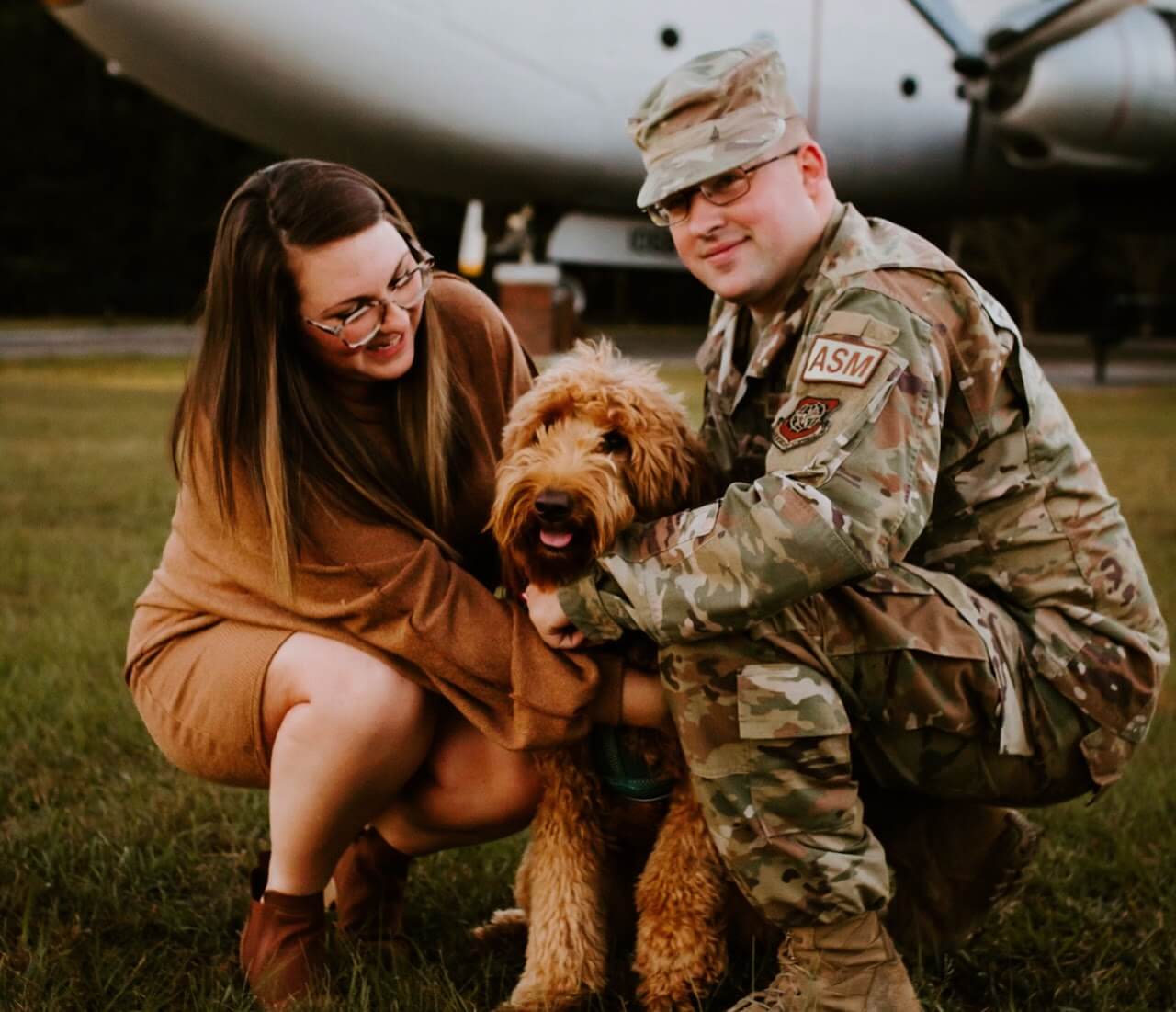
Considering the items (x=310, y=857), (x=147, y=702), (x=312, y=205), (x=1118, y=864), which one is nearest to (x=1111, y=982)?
(x=1118, y=864)

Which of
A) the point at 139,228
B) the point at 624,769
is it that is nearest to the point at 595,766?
the point at 624,769

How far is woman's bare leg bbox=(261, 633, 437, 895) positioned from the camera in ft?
7.75

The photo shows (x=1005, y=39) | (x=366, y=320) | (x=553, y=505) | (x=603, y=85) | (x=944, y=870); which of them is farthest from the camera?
(x=1005, y=39)

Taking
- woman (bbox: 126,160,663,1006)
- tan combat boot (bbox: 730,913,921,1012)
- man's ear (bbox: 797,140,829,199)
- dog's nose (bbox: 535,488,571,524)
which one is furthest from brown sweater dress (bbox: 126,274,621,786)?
man's ear (bbox: 797,140,829,199)

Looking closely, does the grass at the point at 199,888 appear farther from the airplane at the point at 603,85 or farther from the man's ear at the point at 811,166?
the airplane at the point at 603,85

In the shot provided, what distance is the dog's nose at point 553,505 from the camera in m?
2.28

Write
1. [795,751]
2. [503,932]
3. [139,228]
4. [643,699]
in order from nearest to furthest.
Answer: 1. [795,751]
2. [643,699]
3. [503,932]
4. [139,228]

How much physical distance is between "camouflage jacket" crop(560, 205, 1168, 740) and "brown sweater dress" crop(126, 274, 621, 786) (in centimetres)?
18

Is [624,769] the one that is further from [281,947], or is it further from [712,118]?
[712,118]

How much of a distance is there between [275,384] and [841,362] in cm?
109

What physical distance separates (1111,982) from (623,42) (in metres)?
11.2

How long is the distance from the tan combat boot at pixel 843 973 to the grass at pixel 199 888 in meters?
0.22

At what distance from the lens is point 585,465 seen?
7.78ft

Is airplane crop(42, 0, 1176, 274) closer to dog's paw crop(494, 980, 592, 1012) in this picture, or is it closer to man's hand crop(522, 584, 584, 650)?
man's hand crop(522, 584, 584, 650)
